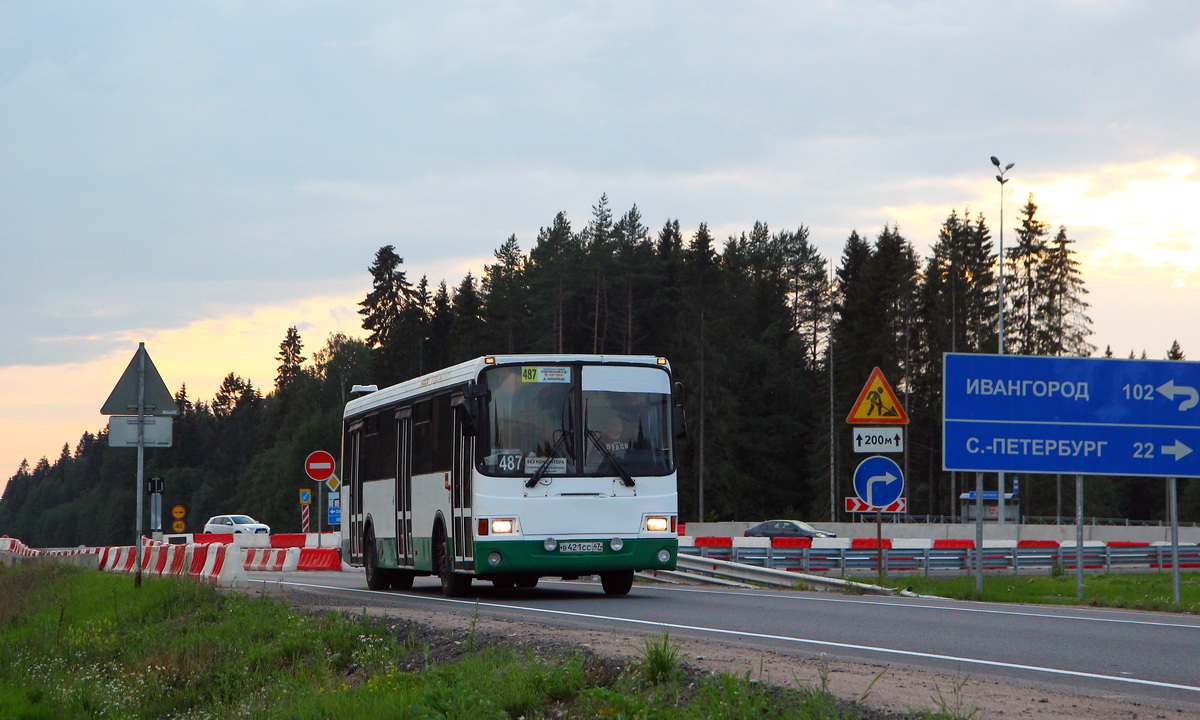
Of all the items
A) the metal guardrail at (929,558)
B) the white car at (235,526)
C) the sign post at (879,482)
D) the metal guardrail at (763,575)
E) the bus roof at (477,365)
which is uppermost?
the bus roof at (477,365)

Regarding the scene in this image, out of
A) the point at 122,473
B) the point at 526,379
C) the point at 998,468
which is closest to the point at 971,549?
the point at 998,468

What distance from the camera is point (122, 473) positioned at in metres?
174

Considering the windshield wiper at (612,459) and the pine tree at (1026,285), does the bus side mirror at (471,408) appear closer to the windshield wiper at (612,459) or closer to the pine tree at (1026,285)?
the windshield wiper at (612,459)

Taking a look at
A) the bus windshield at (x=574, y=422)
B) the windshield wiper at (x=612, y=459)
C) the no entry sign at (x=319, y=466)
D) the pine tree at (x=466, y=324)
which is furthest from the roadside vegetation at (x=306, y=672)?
the pine tree at (x=466, y=324)

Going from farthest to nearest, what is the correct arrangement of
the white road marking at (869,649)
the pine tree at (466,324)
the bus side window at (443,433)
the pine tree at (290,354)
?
the pine tree at (290,354)
the pine tree at (466,324)
the bus side window at (443,433)
the white road marking at (869,649)

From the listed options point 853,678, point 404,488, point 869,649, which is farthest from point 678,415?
point 853,678

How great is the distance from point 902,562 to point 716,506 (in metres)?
46.5

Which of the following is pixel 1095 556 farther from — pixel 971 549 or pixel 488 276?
pixel 488 276

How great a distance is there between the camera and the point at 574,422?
696 inches

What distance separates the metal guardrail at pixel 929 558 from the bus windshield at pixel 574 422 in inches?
396

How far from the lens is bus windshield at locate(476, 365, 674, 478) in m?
17.5

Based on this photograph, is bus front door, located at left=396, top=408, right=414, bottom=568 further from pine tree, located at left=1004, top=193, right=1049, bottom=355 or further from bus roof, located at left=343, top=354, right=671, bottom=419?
pine tree, located at left=1004, top=193, right=1049, bottom=355

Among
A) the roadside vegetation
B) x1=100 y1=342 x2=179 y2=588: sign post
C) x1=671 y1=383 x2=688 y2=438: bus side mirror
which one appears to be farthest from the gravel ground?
x1=100 y1=342 x2=179 y2=588: sign post

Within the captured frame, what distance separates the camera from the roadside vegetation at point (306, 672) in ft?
26.4
